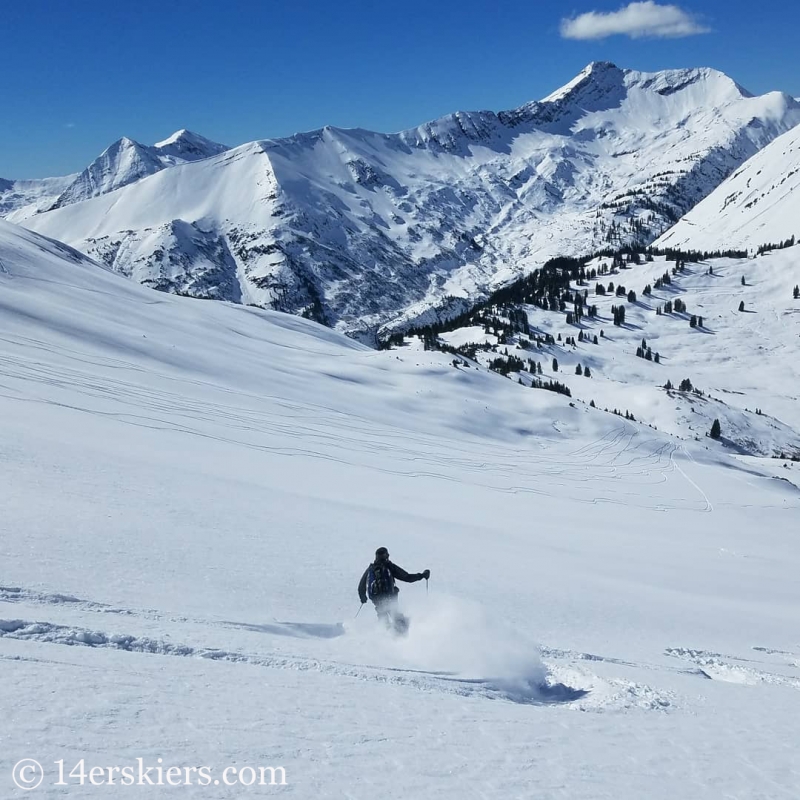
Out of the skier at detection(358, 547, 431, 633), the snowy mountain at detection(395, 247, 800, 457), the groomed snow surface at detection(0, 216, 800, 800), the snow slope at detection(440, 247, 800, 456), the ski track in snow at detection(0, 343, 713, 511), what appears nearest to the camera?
the groomed snow surface at detection(0, 216, 800, 800)

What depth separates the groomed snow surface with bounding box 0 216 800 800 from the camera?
7395 millimetres

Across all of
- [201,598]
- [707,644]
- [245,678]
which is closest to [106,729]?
[245,678]

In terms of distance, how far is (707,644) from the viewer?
16.8 metres

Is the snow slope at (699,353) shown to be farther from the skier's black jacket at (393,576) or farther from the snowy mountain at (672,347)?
the skier's black jacket at (393,576)

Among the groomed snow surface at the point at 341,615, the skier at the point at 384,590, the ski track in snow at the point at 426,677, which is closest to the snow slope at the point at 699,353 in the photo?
the groomed snow surface at the point at 341,615

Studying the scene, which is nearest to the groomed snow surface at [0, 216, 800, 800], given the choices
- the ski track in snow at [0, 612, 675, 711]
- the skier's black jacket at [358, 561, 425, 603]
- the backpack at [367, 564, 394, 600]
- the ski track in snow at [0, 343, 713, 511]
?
the ski track in snow at [0, 612, 675, 711]

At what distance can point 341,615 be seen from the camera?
13.5m

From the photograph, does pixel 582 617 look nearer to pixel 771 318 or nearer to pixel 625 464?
pixel 625 464

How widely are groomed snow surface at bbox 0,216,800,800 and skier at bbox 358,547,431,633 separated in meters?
0.36

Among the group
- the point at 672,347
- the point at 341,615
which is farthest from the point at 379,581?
the point at 672,347

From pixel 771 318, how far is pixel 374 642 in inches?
7387

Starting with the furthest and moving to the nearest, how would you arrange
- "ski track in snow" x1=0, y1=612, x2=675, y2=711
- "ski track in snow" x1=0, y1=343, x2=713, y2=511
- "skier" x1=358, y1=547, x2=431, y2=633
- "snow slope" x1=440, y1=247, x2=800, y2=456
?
"snow slope" x1=440, y1=247, x2=800, y2=456, "ski track in snow" x1=0, y1=343, x2=713, y2=511, "skier" x1=358, y1=547, x2=431, y2=633, "ski track in snow" x1=0, y1=612, x2=675, y2=711

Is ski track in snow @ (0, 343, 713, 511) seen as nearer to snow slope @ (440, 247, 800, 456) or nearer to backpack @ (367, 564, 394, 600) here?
backpack @ (367, 564, 394, 600)

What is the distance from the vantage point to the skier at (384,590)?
13172 millimetres
